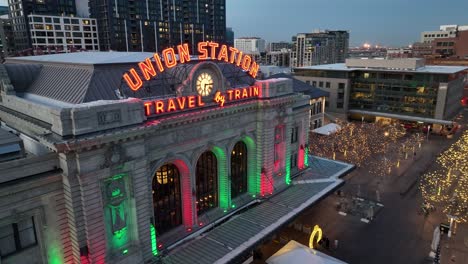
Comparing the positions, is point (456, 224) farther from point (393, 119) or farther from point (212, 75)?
point (393, 119)

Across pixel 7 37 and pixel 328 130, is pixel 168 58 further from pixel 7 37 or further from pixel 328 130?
pixel 7 37

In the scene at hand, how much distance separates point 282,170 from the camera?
161 ft

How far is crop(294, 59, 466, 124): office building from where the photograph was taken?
10000 centimetres

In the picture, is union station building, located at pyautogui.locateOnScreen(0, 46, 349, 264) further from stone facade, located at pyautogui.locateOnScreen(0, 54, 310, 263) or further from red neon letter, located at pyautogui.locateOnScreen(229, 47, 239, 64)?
red neon letter, located at pyautogui.locateOnScreen(229, 47, 239, 64)

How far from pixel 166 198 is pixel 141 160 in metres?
7.73

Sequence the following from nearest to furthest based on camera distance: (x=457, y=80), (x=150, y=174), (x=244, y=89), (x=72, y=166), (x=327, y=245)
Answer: (x=72, y=166)
(x=150, y=174)
(x=244, y=89)
(x=327, y=245)
(x=457, y=80)

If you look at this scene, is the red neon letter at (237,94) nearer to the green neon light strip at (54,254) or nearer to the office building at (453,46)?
the green neon light strip at (54,254)

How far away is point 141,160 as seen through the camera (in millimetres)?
30125

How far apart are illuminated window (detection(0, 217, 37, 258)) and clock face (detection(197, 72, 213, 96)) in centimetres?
1991

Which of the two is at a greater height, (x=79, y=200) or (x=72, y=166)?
(x=72, y=166)

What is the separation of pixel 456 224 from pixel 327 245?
21572mm

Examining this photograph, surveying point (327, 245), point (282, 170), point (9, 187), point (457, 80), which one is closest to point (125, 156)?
point (9, 187)

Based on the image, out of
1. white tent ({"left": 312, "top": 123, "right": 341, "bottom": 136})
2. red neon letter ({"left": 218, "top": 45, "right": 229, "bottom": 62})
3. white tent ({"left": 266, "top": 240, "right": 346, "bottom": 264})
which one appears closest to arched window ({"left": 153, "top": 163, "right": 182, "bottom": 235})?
white tent ({"left": 266, "top": 240, "right": 346, "bottom": 264})

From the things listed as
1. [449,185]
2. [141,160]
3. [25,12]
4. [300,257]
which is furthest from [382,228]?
[25,12]
